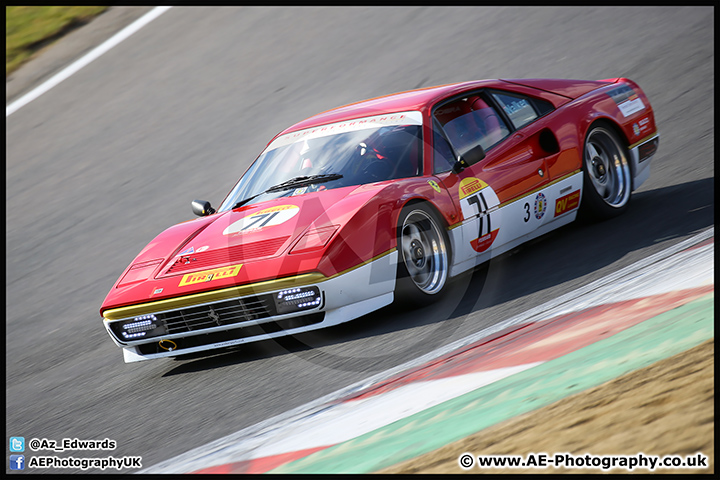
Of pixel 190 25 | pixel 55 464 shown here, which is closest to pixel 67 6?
pixel 190 25

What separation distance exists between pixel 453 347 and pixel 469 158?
1.53m

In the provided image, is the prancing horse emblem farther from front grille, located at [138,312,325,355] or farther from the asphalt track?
the asphalt track

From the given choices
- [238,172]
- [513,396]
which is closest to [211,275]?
[513,396]

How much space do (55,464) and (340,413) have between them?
1177mm

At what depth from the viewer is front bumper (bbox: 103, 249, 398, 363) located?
14.3ft

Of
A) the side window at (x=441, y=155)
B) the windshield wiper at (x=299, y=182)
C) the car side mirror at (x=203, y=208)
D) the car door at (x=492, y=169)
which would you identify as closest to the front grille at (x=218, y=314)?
the windshield wiper at (x=299, y=182)

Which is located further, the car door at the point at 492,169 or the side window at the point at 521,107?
the side window at the point at 521,107

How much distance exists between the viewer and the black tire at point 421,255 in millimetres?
4668

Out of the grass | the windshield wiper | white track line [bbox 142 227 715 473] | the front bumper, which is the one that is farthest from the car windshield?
the grass

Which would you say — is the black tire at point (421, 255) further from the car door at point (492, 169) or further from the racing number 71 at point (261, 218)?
the racing number 71 at point (261, 218)

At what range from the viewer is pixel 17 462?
3.57m

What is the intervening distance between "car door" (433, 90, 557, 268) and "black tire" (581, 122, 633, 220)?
47 centimetres

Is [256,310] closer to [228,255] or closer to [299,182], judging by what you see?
[228,255]

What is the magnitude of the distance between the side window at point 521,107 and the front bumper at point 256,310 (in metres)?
1.82
